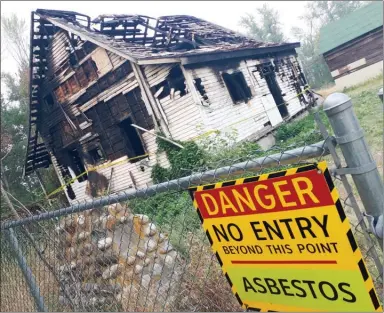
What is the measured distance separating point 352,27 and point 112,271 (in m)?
27.9

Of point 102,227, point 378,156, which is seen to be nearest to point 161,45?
point 378,156

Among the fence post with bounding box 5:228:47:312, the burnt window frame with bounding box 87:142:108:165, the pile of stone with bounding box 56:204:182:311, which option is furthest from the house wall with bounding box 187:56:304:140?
the fence post with bounding box 5:228:47:312

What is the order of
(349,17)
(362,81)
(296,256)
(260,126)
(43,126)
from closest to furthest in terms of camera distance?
1. (296,256)
2. (260,126)
3. (43,126)
4. (362,81)
5. (349,17)

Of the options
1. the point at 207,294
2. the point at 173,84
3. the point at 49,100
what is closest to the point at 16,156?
the point at 49,100

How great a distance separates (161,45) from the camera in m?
14.9

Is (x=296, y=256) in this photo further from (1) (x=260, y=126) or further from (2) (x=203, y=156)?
(1) (x=260, y=126)

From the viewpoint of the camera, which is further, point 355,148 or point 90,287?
point 90,287

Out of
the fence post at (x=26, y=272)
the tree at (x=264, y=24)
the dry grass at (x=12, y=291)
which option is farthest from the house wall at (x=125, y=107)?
the tree at (x=264, y=24)

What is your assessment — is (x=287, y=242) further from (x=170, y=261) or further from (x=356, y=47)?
(x=356, y=47)

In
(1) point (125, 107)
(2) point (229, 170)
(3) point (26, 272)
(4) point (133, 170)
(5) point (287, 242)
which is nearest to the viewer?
(5) point (287, 242)

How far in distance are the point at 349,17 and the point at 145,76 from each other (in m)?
22.6

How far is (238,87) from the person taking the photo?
1488 cm

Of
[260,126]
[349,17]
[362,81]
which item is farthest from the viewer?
[349,17]

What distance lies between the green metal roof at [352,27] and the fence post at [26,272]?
2704cm
